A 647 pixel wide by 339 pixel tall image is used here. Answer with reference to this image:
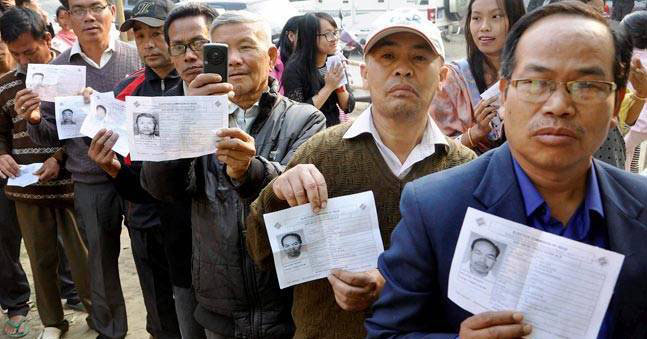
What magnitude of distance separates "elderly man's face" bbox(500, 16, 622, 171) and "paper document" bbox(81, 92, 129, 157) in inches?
91.6

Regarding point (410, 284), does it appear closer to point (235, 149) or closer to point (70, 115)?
point (235, 149)

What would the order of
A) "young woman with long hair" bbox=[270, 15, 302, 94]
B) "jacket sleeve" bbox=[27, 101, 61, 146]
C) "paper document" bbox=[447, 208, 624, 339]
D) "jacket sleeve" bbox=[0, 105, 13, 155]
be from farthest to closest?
1. "young woman with long hair" bbox=[270, 15, 302, 94]
2. "jacket sleeve" bbox=[0, 105, 13, 155]
3. "jacket sleeve" bbox=[27, 101, 61, 146]
4. "paper document" bbox=[447, 208, 624, 339]

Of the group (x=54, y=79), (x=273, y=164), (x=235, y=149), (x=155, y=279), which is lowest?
(x=155, y=279)

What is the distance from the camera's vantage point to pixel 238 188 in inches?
92.4

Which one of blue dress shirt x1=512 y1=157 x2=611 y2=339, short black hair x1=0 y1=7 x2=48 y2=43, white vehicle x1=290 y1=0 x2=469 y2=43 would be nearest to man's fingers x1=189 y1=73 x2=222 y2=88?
blue dress shirt x1=512 y1=157 x2=611 y2=339

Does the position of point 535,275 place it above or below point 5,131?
above

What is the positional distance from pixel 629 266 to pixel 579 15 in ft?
1.88

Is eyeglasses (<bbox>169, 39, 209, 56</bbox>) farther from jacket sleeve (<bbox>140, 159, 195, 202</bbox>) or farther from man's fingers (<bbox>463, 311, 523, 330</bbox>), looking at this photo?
man's fingers (<bbox>463, 311, 523, 330</bbox>)

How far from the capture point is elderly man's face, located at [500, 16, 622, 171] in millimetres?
1376

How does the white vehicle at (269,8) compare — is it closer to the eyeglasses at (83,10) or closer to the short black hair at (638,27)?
the eyeglasses at (83,10)

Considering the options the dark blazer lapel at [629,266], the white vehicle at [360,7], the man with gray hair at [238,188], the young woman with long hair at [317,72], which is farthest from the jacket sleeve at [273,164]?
the white vehicle at [360,7]

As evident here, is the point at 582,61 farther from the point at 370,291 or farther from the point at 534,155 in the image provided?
the point at 370,291

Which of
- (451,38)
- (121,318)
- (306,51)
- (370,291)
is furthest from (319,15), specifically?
(451,38)

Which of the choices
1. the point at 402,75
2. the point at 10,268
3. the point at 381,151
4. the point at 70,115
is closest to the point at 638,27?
the point at 402,75
